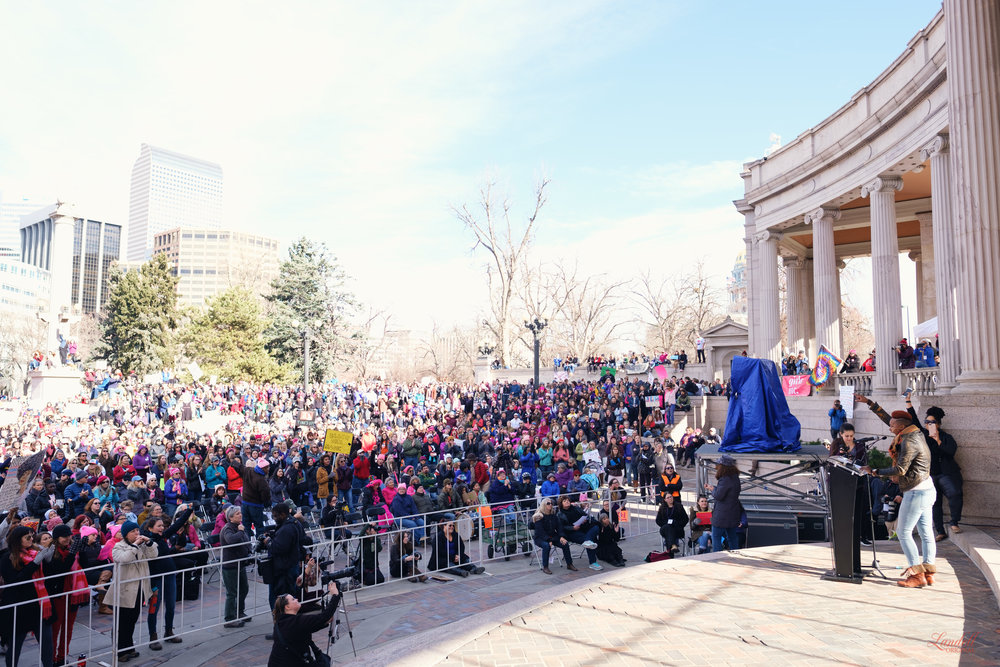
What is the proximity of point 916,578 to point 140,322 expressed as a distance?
169ft

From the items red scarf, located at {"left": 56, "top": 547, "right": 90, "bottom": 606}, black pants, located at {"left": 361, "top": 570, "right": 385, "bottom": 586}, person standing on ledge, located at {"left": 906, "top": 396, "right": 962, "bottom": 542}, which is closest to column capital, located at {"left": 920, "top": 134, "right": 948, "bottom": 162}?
person standing on ledge, located at {"left": 906, "top": 396, "right": 962, "bottom": 542}

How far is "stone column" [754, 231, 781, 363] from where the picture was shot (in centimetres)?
2891

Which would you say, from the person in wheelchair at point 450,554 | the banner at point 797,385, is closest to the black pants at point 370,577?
the person in wheelchair at point 450,554

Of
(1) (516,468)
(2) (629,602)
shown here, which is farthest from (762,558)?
(1) (516,468)

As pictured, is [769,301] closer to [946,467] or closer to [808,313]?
[808,313]

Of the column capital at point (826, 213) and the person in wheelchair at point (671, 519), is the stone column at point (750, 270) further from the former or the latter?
the person in wheelchair at point (671, 519)

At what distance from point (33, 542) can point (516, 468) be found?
12.6 meters

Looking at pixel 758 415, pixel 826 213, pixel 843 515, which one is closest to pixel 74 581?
pixel 843 515

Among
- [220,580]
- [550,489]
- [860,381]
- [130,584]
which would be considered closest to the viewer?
[130,584]

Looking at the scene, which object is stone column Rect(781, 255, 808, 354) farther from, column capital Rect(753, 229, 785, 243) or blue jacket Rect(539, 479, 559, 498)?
blue jacket Rect(539, 479, 559, 498)

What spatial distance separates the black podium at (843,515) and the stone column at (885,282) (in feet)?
50.1

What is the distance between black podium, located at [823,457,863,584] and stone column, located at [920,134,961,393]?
10.9m

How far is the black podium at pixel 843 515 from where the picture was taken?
7.11 m

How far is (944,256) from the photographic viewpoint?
58.3 ft
